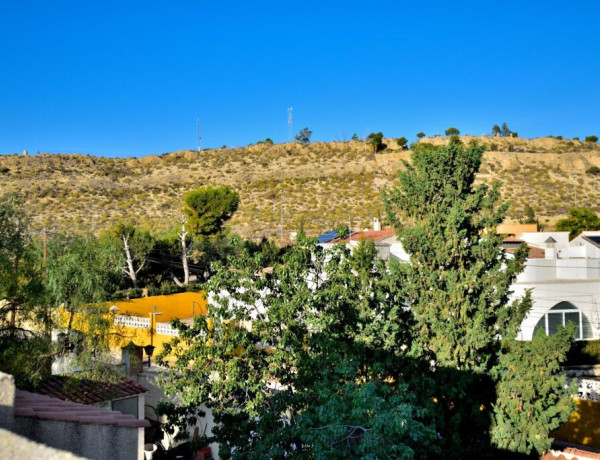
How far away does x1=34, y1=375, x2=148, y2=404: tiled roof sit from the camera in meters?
11.0

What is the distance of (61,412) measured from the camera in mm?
4371

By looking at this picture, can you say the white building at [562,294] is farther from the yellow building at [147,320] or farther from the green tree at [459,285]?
the yellow building at [147,320]

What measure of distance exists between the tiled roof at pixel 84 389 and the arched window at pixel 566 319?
42.5 ft

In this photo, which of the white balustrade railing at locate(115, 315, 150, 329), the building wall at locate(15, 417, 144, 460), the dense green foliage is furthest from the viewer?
the white balustrade railing at locate(115, 315, 150, 329)

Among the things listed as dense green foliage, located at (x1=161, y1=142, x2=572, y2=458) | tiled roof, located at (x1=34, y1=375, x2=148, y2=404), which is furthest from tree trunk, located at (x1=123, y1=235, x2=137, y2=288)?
dense green foliage, located at (x1=161, y1=142, x2=572, y2=458)

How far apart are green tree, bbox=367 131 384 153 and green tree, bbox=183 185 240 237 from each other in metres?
27.7

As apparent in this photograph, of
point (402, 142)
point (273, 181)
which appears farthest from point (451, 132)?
point (273, 181)

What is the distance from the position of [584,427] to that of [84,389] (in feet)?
36.9

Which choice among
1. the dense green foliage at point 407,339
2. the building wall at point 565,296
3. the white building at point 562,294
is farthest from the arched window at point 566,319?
the dense green foliage at point 407,339

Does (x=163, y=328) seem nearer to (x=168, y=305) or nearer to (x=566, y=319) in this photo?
(x=168, y=305)

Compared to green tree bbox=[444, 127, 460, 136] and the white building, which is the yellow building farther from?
green tree bbox=[444, 127, 460, 136]

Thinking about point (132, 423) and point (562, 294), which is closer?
point (132, 423)

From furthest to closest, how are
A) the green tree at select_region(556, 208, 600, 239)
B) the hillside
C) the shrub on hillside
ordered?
1. the shrub on hillside
2. the hillside
3. the green tree at select_region(556, 208, 600, 239)

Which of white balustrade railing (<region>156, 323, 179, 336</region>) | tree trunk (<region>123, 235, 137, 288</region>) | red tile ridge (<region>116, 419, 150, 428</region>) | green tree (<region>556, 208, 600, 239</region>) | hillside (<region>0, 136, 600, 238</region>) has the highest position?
hillside (<region>0, 136, 600, 238</region>)
